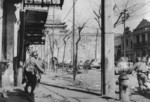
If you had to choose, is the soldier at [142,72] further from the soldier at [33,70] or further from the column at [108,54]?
the soldier at [33,70]

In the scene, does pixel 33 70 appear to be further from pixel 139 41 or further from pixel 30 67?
pixel 139 41

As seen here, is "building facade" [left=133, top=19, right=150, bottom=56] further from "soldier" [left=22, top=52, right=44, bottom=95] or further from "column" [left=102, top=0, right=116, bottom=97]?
"soldier" [left=22, top=52, right=44, bottom=95]

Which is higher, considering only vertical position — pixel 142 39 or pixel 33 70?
pixel 142 39

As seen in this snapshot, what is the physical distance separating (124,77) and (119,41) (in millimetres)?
64535

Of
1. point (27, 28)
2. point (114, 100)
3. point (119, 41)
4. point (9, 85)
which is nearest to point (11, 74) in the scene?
point (9, 85)

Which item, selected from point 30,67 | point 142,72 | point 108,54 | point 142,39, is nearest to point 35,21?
point 30,67

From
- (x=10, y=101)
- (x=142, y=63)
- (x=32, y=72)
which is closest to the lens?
(x=10, y=101)

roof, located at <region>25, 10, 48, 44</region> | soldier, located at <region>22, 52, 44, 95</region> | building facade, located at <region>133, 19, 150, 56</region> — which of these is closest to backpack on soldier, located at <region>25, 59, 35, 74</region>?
soldier, located at <region>22, 52, 44, 95</region>

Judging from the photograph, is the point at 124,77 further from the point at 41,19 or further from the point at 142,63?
the point at 41,19

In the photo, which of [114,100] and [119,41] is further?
[119,41]

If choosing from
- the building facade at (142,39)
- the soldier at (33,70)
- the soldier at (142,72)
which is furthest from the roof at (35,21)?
the building facade at (142,39)

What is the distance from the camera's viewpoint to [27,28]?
66.0ft

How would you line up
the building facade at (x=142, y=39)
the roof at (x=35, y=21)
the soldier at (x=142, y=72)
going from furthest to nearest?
the building facade at (x=142, y=39)
the roof at (x=35, y=21)
the soldier at (x=142, y=72)

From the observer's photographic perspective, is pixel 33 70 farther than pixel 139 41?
No
